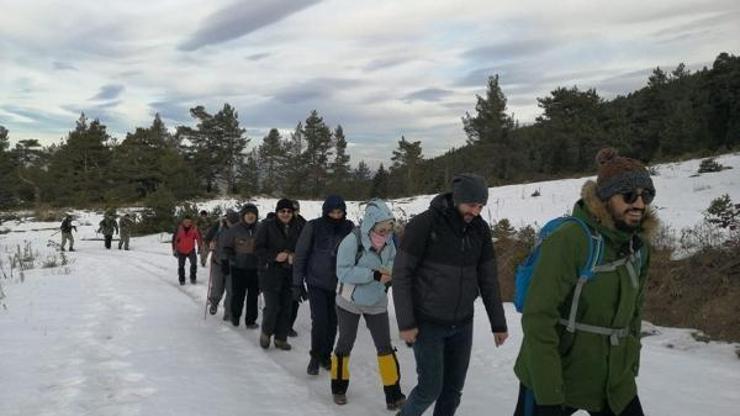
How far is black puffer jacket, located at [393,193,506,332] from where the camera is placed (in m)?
4.13

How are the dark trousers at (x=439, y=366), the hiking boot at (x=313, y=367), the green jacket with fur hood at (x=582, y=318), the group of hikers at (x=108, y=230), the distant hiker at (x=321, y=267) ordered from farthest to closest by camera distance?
the group of hikers at (x=108, y=230) < the hiking boot at (x=313, y=367) < the distant hiker at (x=321, y=267) < the dark trousers at (x=439, y=366) < the green jacket with fur hood at (x=582, y=318)

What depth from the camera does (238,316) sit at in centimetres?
929

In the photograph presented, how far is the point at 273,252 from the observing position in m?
7.70

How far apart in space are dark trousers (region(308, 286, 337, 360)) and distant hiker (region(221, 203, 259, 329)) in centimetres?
265

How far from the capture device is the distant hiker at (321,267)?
649 centimetres

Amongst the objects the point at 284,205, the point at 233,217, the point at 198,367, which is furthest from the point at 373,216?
the point at 233,217

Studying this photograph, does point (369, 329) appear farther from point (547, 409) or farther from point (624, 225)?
point (624, 225)

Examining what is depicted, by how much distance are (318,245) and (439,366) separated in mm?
2682

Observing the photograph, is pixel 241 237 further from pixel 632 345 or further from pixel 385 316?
pixel 632 345

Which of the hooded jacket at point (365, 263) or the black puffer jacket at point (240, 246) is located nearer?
the hooded jacket at point (365, 263)

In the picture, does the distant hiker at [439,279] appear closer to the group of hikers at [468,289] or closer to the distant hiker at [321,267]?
the group of hikers at [468,289]

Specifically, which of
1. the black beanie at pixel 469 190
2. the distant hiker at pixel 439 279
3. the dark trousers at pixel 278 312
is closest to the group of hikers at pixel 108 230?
the dark trousers at pixel 278 312

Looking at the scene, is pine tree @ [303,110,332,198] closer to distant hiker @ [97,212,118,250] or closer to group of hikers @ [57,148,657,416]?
distant hiker @ [97,212,118,250]

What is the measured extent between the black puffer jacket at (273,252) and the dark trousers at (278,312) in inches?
3.0
